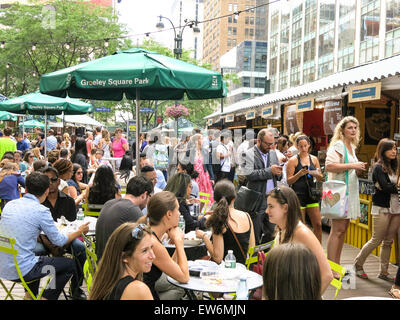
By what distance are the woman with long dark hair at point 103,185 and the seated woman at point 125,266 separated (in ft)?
10.6

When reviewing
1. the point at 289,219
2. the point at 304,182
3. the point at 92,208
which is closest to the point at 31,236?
the point at 92,208

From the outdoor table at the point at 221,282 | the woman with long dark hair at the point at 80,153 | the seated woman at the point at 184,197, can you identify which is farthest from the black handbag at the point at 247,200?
the woman with long dark hair at the point at 80,153

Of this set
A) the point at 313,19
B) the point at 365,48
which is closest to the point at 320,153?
the point at 365,48

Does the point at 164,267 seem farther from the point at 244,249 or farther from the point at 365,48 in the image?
the point at 365,48

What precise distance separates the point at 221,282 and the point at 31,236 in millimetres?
2019

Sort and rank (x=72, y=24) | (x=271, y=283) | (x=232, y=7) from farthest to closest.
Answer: (x=232, y=7) < (x=72, y=24) < (x=271, y=283)

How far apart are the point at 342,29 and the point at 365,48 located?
26.2ft

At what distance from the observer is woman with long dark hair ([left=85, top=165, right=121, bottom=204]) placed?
6035 mm

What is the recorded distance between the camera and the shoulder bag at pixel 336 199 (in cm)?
598

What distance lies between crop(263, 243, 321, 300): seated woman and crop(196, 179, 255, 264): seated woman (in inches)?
90.8

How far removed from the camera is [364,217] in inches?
312

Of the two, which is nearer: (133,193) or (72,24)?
(133,193)

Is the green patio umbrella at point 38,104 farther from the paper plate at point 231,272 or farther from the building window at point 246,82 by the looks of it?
the building window at point 246,82

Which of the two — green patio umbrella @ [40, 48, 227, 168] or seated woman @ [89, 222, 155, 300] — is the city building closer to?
green patio umbrella @ [40, 48, 227, 168]
